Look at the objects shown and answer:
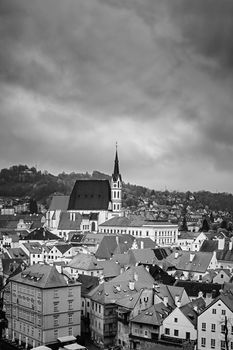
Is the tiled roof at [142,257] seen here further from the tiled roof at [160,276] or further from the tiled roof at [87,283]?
the tiled roof at [87,283]

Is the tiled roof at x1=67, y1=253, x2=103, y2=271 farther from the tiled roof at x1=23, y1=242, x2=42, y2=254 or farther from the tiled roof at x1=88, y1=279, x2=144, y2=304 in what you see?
the tiled roof at x1=23, y1=242, x2=42, y2=254

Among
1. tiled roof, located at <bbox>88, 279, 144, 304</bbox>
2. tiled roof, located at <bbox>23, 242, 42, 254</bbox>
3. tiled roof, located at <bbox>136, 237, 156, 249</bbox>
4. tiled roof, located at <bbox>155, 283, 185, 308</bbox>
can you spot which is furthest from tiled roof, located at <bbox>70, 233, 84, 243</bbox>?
tiled roof, located at <bbox>155, 283, 185, 308</bbox>

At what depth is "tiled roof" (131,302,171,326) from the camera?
4662 centimetres

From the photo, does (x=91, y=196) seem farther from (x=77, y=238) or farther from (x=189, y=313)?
(x=189, y=313)

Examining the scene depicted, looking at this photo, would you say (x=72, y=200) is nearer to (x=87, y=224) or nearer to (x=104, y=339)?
(x=87, y=224)

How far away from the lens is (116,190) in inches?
5212

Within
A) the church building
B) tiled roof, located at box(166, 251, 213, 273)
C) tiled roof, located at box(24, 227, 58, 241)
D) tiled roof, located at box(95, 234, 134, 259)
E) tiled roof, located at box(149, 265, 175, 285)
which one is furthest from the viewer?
the church building

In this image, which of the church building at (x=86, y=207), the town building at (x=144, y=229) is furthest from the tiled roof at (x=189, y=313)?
the church building at (x=86, y=207)

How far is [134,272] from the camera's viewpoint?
194 ft

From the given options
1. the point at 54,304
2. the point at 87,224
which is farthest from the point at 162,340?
the point at 87,224

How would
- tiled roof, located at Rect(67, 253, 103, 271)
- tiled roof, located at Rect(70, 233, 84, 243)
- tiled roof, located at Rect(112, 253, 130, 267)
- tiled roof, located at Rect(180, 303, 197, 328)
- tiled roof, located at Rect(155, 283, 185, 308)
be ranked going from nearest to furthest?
tiled roof, located at Rect(180, 303, 197, 328) → tiled roof, located at Rect(155, 283, 185, 308) → tiled roof, located at Rect(67, 253, 103, 271) → tiled roof, located at Rect(112, 253, 130, 267) → tiled roof, located at Rect(70, 233, 84, 243)

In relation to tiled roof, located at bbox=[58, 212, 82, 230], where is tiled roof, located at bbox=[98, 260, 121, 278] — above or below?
below

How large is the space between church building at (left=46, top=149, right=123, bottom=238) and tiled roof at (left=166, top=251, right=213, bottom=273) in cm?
4870

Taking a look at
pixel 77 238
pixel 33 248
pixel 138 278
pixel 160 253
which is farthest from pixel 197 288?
pixel 77 238
